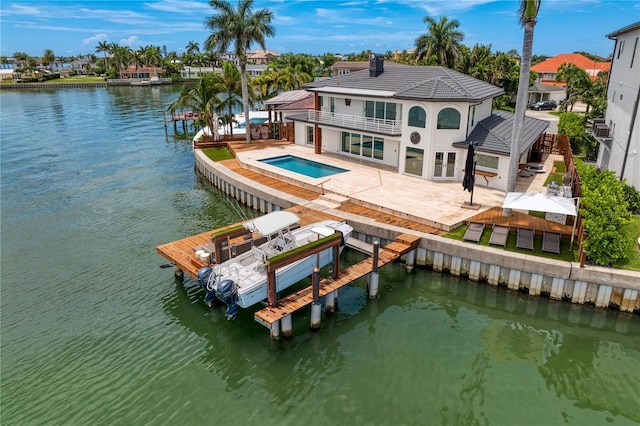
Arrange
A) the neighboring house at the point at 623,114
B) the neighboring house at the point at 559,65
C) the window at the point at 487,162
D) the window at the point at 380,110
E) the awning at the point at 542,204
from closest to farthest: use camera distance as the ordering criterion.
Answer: the awning at the point at 542,204
the neighboring house at the point at 623,114
the window at the point at 487,162
the window at the point at 380,110
the neighboring house at the point at 559,65

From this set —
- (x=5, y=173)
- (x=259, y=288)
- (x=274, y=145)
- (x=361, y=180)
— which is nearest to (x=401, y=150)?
(x=361, y=180)

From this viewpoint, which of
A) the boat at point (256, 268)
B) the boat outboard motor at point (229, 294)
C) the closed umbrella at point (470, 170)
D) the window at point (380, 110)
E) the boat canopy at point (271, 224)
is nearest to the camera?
the boat outboard motor at point (229, 294)

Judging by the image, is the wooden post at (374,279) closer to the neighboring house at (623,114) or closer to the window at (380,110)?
the neighboring house at (623,114)

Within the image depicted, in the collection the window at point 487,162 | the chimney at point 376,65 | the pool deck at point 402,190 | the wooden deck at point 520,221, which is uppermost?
the chimney at point 376,65

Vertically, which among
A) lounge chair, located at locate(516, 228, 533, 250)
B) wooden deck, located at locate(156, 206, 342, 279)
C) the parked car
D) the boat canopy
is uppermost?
the parked car

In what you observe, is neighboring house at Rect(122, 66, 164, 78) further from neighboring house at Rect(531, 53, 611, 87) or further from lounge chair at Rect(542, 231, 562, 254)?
lounge chair at Rect(542, 231, 562, 254)

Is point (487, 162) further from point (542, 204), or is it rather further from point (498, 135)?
point (542, 204)

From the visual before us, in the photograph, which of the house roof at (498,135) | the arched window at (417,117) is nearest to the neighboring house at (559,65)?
the house roof at (498,135)

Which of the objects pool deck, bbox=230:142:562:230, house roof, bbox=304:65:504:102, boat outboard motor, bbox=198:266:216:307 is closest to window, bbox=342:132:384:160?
pool deck, bbox=230:142:562:230
